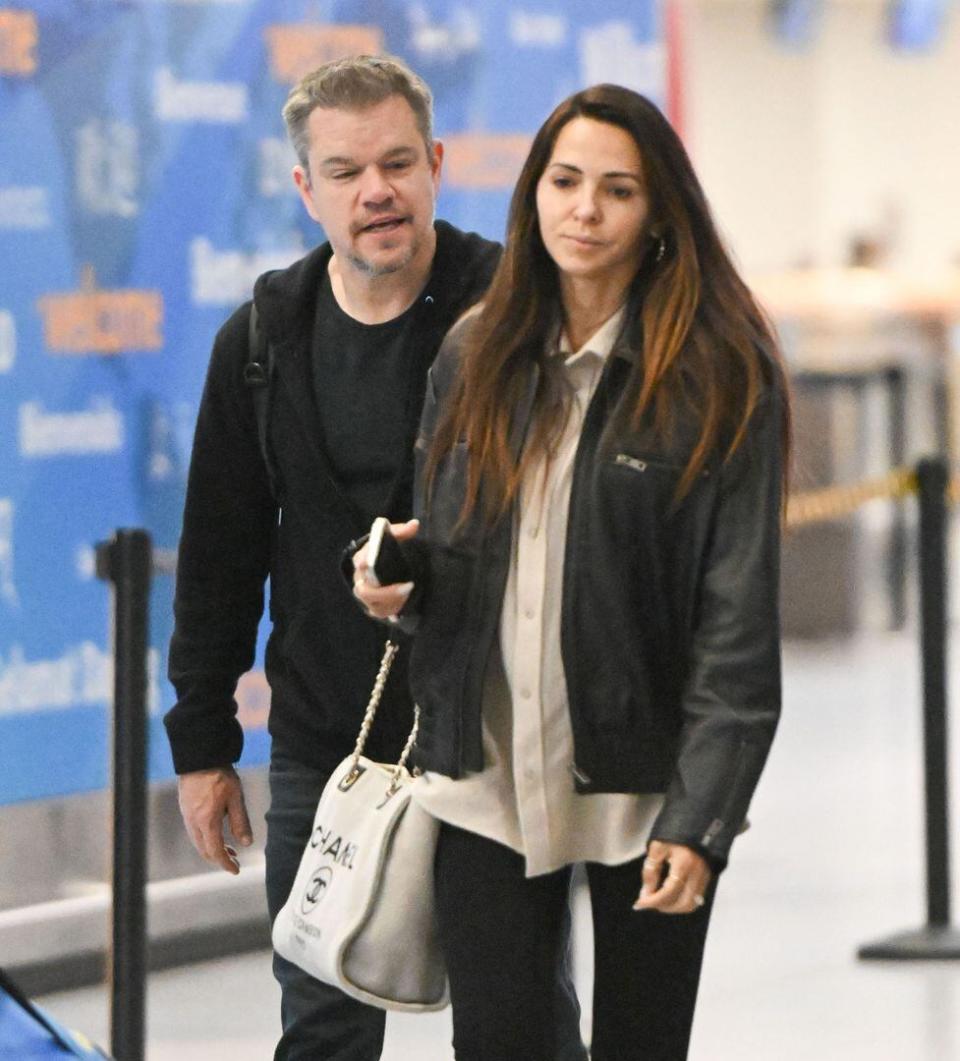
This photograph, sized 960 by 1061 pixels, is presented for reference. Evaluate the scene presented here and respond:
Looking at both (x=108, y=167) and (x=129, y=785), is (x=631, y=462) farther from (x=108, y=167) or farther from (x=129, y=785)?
(x=108, y=167)

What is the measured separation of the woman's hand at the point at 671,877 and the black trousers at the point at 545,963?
0.36 ft

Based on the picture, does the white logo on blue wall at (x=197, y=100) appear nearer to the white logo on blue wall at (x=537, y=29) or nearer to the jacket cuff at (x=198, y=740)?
the white logo on blue wall at (x=537, y=29)

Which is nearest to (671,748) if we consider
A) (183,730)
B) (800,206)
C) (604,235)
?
(604,235)

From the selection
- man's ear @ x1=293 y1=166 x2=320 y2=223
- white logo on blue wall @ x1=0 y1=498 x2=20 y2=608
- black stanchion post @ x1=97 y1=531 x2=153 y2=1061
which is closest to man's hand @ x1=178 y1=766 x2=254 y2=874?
man's ear @ x1=293 y1=166 x2=320 y2=223

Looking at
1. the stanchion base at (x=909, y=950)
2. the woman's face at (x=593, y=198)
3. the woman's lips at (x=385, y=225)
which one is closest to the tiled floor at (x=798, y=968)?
the stanchion base at (x=909, y=950)

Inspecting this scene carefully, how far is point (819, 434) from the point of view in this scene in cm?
1250

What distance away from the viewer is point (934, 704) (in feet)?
19.2

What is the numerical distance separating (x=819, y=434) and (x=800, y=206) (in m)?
9.19

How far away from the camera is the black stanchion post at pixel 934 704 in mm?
5812

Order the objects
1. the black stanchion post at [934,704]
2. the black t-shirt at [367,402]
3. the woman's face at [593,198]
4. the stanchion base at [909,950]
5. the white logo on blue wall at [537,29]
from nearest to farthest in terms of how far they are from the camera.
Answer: the woman's face at [593,198] < the black t-shirt at [367,402] < the stanchion base at [909,950] < the black stanchion post at [934,704] < the white logo on blue wall at [537,29]

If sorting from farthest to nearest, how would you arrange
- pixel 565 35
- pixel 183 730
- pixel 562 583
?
pixel 565 35
pixel 183 730
pixel 562 583

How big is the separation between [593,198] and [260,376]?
625 mm

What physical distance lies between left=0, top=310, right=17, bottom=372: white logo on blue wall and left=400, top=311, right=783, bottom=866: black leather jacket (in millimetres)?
2680

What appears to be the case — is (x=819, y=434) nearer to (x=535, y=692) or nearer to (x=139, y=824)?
(x=139, y=824)
